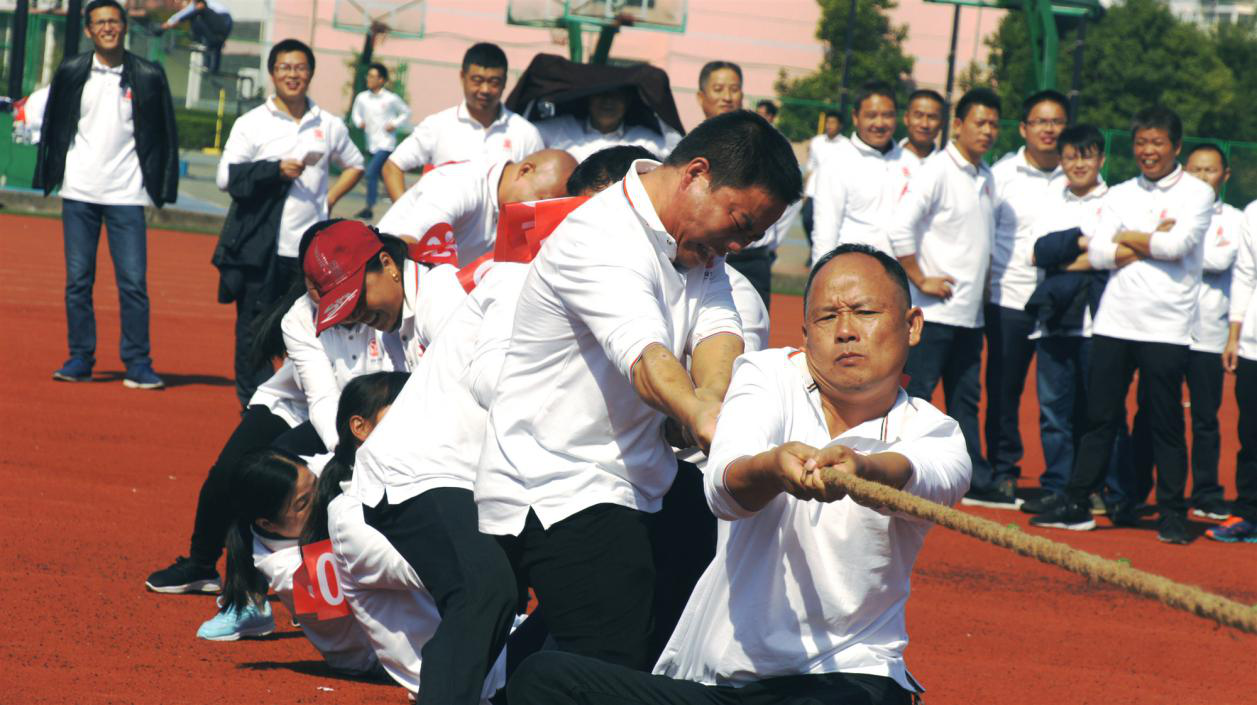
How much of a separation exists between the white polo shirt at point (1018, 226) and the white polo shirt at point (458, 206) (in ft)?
10.9

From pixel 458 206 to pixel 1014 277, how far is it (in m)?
3.59

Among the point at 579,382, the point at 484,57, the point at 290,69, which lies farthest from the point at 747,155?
the point at 290,69

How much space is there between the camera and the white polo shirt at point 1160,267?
26.4 ft

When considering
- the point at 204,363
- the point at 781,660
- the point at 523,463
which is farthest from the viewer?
the point at 204,363

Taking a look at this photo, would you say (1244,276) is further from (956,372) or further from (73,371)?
(73,371)

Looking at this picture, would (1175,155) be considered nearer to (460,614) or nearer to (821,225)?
(821,225)

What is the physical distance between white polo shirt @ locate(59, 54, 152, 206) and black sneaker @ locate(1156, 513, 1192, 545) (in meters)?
6.37

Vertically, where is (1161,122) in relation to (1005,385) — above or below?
above

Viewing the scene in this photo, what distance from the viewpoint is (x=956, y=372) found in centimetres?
885

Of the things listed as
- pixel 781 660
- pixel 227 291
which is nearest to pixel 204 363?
pixel 227 291

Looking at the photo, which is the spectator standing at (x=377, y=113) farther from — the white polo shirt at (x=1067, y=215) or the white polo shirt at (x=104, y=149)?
the white polo shirt at (x=1067, y=215)

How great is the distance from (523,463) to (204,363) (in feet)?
28.2

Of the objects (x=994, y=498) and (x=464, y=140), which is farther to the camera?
(x=464, y=140)

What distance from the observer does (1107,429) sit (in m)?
8.28
